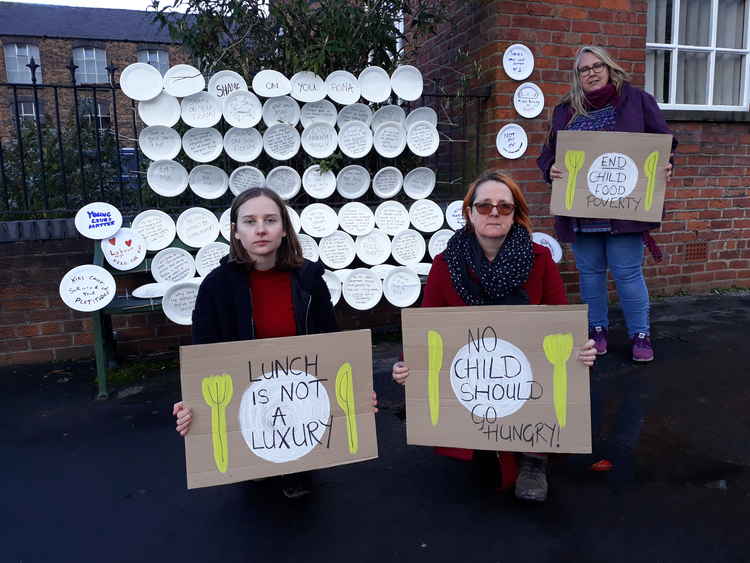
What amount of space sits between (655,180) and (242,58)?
10.1ft

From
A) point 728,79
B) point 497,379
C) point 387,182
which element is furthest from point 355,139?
point 728,79

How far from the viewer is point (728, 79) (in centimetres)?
571

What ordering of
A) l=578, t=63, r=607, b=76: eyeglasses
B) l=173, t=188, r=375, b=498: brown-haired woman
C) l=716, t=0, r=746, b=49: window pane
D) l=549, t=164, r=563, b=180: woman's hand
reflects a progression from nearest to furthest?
l=173, t=188, r=375, b=498: brown-haired woman < l=578, t=63, r=607, b=76: eyeglasses < l=549, t=164, r=563, b=180: woman's hand < l=716, t=0, r=746, b=49: window pane

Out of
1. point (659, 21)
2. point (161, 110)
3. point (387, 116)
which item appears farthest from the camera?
point (659, 21)

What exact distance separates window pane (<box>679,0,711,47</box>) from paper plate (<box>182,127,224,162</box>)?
15.0 feet

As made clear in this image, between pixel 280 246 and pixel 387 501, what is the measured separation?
1120mm

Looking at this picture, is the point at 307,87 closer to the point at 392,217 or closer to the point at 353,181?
the point at 353,181

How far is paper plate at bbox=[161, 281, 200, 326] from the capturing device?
3527mm

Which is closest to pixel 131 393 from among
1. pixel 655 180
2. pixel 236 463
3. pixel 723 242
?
pixel 236 463

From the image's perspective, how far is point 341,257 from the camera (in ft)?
13.4

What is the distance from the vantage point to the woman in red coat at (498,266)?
2.20m

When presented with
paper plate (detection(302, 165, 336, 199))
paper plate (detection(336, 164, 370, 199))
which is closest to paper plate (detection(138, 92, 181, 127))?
paper plate (detection(302, 165, 336, 199))

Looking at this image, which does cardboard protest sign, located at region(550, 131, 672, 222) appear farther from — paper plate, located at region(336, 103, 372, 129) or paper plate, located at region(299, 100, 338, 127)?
paper plate, located at region(299, 100, 338, 127)

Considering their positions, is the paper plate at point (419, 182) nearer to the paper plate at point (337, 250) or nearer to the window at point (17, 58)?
the paper plate at point (337, 250)
